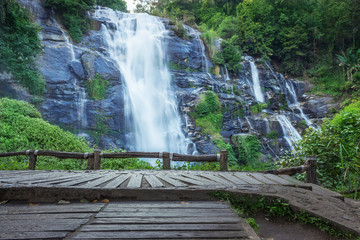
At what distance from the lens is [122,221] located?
5.87ft

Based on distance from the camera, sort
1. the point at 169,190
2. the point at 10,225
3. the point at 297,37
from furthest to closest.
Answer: the point at 297,37, the point at 169,190, the point at 10,225

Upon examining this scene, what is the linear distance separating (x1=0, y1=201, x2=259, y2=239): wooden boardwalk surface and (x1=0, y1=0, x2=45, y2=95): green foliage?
12.0 metres

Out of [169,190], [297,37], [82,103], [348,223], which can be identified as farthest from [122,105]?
[297,37]

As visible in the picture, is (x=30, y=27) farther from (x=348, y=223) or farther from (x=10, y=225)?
(x=348, y=223)

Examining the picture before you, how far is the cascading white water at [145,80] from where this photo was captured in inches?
525

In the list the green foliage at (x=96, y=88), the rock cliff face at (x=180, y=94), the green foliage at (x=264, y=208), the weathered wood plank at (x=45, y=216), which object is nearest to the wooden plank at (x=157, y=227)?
the weathered wood plank at (x=45, y=216)

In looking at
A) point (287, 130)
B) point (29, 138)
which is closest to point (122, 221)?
point (29, 138)

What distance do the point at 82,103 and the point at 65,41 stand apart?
500 centimetres

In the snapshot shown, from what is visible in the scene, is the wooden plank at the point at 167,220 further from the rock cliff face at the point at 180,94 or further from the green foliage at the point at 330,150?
the rock cliff face at the point at 180,94

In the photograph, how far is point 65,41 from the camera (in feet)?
48.1

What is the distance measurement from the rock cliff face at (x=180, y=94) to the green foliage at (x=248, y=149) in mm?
911

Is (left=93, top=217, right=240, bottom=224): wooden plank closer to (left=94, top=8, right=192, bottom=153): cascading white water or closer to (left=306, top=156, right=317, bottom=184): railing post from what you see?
(left=306, top=156, right=317, bottom=184): railing post

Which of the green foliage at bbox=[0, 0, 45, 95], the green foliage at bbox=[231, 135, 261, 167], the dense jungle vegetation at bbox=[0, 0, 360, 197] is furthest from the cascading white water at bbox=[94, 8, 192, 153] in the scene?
the green foliage at bbox=[0, 0, 45, 95]

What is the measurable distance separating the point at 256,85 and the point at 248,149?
8.52 metres
